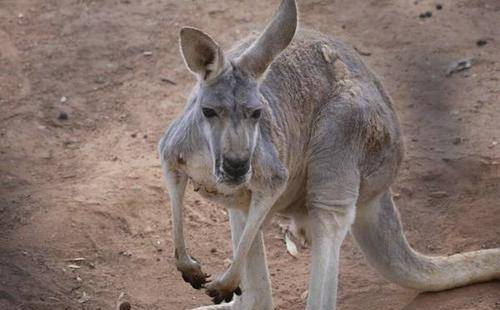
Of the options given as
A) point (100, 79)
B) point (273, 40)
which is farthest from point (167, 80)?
point (273, 40)

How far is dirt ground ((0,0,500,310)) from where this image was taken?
19.2 feet

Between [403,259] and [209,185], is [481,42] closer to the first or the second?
[403,259]

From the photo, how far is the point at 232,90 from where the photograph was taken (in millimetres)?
4531

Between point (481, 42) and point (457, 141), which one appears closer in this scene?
point (457, 141)

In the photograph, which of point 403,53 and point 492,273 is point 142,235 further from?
point 403,53

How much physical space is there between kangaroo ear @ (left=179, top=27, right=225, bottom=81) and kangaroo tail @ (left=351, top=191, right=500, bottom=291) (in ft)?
4.43

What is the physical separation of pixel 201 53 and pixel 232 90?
0.20 meters

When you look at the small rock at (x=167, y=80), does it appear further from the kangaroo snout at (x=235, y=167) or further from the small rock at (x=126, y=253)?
the kangaroo snout at (x=235, y=167)

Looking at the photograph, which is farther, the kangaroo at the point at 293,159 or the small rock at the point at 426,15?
the small rock at the point at 426,15

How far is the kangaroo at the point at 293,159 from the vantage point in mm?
4543

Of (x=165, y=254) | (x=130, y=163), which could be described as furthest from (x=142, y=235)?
(x=130, y=163)

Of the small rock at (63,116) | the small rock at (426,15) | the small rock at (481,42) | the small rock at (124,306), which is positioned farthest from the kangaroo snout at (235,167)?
the small rock at (426,15)

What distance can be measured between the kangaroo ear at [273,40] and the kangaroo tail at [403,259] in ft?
4.00

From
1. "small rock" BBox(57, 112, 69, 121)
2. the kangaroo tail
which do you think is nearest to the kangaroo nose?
the kangaroo tail
